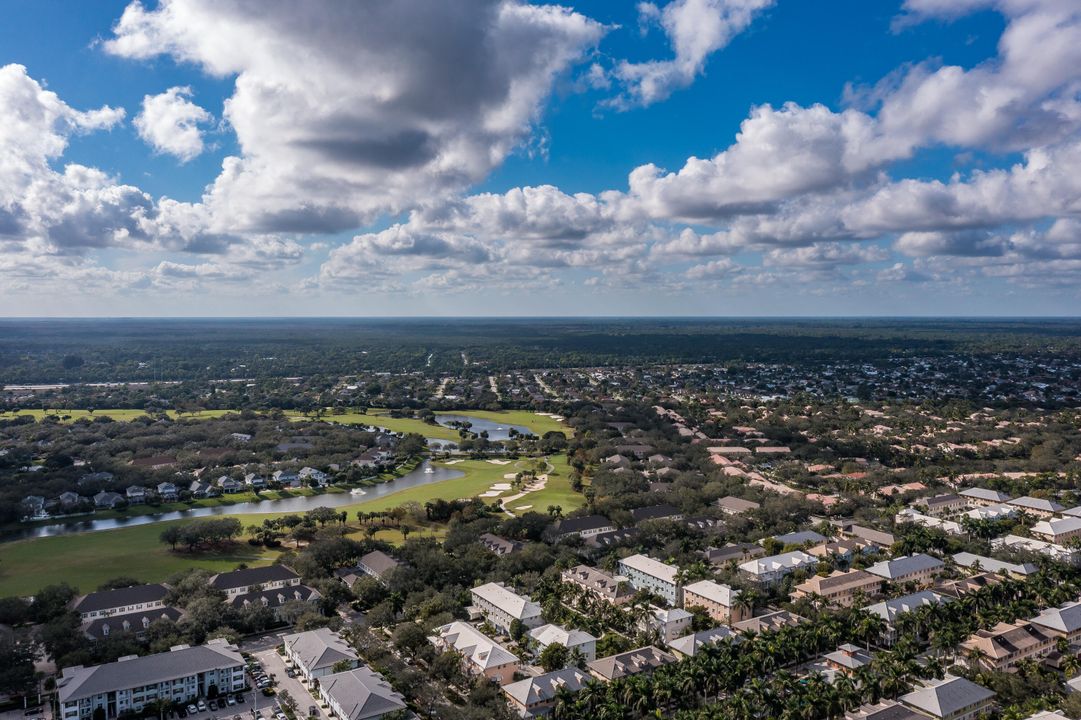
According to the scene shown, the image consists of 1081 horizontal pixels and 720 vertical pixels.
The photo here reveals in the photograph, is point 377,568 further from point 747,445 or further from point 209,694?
point 747,445

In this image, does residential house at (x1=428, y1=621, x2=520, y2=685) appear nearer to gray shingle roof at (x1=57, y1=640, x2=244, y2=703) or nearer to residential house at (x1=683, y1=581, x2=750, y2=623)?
→ gray shingle roof at (x1=57, y1=640, x2=244, y2=703)

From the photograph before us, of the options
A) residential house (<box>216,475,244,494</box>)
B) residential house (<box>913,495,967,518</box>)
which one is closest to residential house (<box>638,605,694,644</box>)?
residential house (<box>913,495,967,518</box>)

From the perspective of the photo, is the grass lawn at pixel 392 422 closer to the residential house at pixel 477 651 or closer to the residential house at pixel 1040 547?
the residential house at pixel 477 651

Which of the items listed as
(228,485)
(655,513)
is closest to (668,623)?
(655,513)

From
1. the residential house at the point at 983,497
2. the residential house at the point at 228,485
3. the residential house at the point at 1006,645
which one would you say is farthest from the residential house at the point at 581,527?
the residential house at the point at 228,485

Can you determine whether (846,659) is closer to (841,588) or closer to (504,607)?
(841,588)

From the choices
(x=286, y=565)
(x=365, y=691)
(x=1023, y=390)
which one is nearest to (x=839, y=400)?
(x=1023, y=390)
